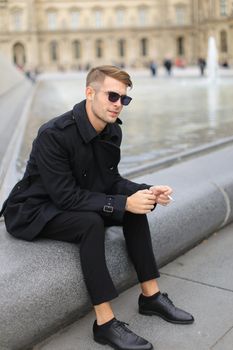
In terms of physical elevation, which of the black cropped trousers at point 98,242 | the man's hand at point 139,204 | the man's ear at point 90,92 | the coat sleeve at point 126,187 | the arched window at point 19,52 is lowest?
the arched window at point 19,52

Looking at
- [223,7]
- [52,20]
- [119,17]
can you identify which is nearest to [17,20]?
[52,20]

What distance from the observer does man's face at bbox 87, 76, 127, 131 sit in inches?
108

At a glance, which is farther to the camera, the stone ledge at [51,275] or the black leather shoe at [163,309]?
the black leather shoe at [163,309]

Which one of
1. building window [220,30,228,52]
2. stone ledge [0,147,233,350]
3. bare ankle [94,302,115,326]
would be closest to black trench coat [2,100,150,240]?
stone ledge [0,147,233,350]

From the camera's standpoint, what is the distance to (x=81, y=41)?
8406 centimetres

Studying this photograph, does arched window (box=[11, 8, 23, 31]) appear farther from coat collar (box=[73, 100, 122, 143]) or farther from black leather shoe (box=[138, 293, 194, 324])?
black leather shoe (box=[138, 293, 194, 324])

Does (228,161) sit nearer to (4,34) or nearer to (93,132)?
(93,132)

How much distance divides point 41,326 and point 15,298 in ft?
0.72

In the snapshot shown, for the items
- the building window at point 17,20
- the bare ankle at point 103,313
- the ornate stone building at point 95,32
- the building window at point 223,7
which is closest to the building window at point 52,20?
the ornate stone building at point 95,32

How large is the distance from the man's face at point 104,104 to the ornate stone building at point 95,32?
7995 centimetres

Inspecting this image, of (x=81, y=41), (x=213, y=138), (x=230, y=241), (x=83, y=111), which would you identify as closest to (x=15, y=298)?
(x=83, y=111)

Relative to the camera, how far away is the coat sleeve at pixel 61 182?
2713 mm

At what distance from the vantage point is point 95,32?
8425 cm

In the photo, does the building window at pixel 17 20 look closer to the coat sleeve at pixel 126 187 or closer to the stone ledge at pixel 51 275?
the stone ledge at pixel 51 275
